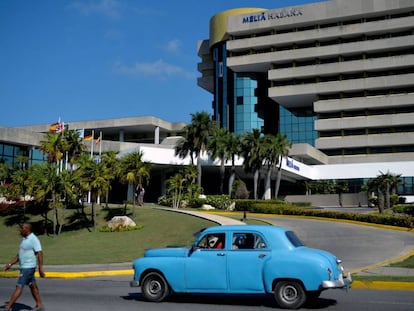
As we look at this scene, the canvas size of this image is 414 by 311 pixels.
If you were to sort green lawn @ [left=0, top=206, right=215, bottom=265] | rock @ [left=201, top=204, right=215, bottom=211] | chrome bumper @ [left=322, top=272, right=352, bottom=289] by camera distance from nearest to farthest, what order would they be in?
chrome bumper @ [left=322, top=272, right=352, bottom=289] → green lawn @ [left=0, top=206, right=215, bottom=265] → rock @ [left=201, top=204, right=215, bottom=211]

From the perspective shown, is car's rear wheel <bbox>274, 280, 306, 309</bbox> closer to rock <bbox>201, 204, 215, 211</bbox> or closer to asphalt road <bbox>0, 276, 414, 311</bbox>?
asphalt road <bbox>0, 276, 414, 311</bbox>

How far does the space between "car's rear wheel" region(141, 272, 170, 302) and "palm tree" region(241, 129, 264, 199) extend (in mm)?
42938

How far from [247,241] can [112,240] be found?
19.5 meters

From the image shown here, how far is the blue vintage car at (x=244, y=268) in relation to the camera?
9711 mm

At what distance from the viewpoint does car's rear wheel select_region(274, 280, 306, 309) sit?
9688 mm

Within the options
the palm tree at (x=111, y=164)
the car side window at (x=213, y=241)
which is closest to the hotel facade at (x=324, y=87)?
the palm tree at (x=111, y=164)

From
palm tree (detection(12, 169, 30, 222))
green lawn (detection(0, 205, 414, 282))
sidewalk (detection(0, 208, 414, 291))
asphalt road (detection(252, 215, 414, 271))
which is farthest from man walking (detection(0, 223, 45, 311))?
palm tree (detection(12, 169, 30, 222))

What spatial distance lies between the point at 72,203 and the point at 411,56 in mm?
59325

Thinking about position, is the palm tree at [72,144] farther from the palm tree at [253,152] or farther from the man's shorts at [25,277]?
the man's shorts at [25,277]

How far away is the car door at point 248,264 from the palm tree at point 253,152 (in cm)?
4341

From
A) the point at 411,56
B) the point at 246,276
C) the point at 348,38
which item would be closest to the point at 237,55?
the point at 348,38

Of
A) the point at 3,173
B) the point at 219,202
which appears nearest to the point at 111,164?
the point at 3,173

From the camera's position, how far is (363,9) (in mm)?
81562

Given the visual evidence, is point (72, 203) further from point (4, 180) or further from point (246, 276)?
point (246, 276)
